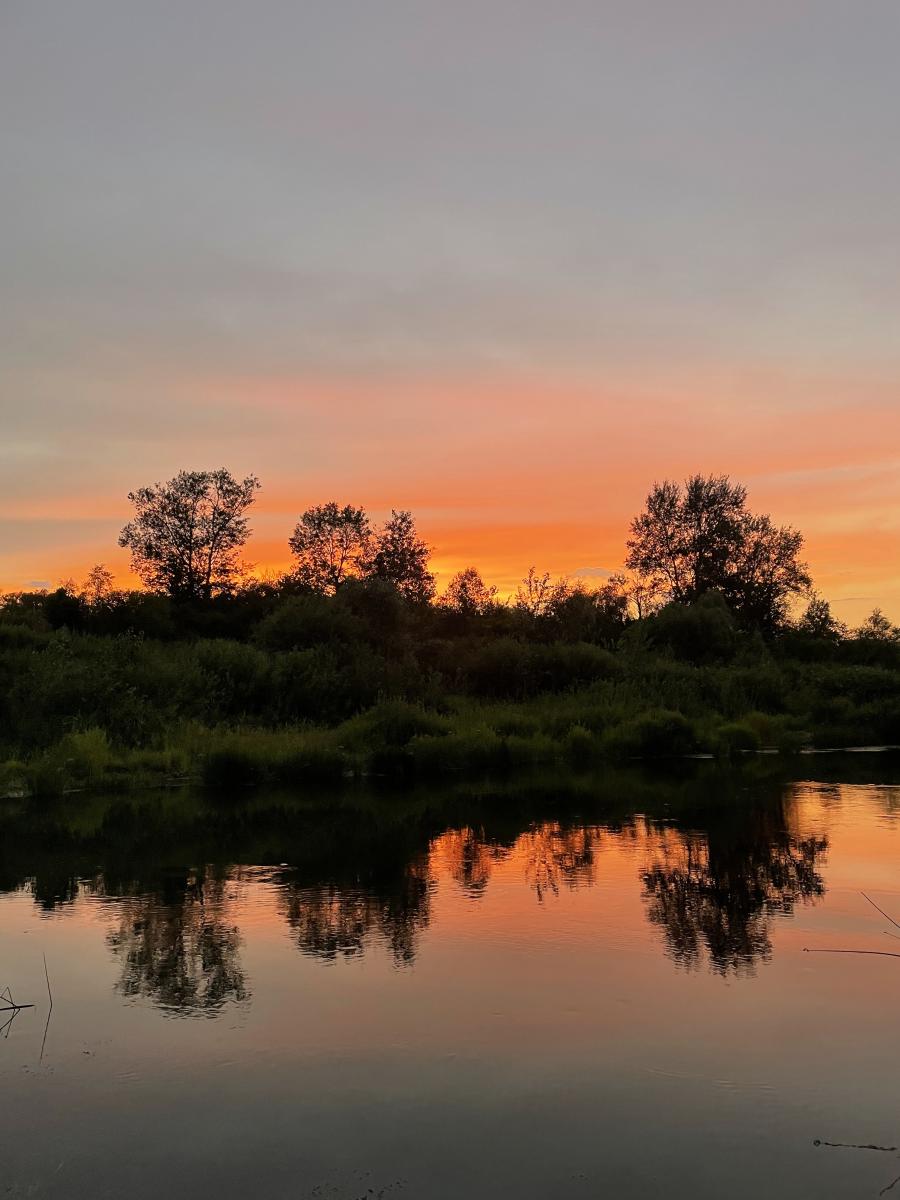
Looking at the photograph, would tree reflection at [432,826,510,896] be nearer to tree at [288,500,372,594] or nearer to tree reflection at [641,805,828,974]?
tree reflection at [641,805,828,974]

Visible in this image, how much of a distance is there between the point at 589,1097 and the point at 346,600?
34303 mm

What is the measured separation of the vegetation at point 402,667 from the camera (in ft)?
88.4

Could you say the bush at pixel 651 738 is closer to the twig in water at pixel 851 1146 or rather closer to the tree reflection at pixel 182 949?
the tree reflection at pixel 182 949

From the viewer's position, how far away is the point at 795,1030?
25.9 feet

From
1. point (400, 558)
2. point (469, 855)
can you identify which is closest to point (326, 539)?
point (400, 558)

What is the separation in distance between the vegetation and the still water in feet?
34.3

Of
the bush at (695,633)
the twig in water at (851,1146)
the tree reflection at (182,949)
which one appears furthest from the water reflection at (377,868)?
the bush at (695,633)

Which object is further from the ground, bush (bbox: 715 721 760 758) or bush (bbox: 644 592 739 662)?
bush (bbox: 644 592 739 662)

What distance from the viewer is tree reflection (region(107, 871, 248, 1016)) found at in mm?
9086

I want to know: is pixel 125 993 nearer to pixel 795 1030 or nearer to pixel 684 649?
pixel 795 1030

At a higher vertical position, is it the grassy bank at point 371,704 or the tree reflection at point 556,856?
the grassy bank at point 371,704

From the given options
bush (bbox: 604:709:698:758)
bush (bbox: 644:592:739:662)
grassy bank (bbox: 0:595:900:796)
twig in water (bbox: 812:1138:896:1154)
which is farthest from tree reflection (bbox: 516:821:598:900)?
bush (bbox: 644:592:739:662)

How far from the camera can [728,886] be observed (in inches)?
518

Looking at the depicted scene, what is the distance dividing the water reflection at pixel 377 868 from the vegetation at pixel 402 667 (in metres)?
5.19
